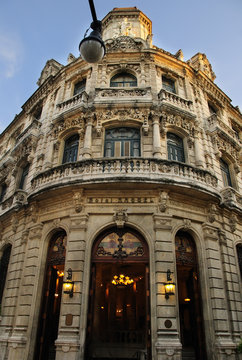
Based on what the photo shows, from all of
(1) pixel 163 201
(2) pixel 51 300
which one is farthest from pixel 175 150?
(2) pixel 51 300

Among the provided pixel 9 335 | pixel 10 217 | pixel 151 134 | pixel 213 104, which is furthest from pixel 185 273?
pixel 213 104

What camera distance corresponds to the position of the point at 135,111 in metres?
15.3

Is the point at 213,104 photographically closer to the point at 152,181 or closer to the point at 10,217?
the point at 152,181

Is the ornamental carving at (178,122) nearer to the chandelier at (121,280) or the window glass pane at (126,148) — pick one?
the window glass pane at (126,148)

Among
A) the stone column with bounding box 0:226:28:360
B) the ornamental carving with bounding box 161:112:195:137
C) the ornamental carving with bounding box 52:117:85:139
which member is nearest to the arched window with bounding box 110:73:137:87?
Answer: the ornamental carving with bounding box 161:112:195:137

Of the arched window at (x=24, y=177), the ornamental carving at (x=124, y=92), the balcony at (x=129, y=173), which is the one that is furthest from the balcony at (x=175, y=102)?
the arched window at (x=24, y=177)

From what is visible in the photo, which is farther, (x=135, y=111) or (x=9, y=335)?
(x=135, y=111)

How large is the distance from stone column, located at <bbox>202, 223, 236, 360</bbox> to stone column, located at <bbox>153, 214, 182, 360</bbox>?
1.88 meters

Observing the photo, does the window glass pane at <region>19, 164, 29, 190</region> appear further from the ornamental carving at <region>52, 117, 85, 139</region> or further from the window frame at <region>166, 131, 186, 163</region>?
the window frame at <region>166, 131, 186, 163</region>

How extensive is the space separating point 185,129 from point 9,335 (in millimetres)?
13767

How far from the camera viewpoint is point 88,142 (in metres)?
14.5

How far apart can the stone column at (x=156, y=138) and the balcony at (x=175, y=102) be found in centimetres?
114

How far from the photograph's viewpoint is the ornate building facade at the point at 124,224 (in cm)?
1098

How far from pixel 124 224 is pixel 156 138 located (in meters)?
5.08
